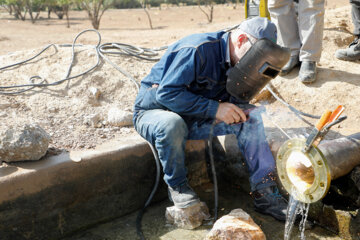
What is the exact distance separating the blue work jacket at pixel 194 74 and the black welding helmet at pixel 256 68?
0.17 m

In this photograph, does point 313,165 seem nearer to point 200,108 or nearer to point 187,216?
point 200,108

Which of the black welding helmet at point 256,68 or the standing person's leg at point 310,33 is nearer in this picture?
the black welding helmet at point 256,68

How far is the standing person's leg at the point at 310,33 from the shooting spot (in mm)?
3992

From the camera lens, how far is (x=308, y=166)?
84.1 inches

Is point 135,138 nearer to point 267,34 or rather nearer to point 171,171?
point 171,171

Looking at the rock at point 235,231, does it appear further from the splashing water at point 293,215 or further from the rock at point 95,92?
the rock at point 95,92

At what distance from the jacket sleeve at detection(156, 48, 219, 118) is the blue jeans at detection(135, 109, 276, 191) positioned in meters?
0.11

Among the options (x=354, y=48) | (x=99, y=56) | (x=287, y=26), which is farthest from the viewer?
(x=99, y=56)

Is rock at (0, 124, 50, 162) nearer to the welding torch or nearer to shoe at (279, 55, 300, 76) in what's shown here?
the welding torch

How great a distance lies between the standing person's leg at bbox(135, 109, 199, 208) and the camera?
2.62m

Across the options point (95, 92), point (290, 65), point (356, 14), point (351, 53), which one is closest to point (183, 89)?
point (95, 92)

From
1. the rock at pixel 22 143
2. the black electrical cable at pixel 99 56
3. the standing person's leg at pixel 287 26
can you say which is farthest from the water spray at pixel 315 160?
the black electrical cable at pixel 99 56

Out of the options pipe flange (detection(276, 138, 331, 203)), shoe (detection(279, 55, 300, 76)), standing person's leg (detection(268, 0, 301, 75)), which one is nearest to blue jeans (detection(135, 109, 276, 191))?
pipe flange (detection(276, 138, 331, 203))

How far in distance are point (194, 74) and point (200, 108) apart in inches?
9.5
